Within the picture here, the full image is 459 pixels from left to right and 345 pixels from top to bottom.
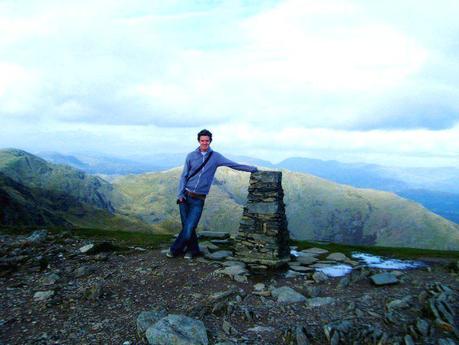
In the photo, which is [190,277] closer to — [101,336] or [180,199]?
[180,199]

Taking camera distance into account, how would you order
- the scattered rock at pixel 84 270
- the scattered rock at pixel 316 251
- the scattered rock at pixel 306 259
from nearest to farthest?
the scattered rock at pixel 84 270 → the scattered rock at pixel 306 259 → the scattered rock at pixel 316 251

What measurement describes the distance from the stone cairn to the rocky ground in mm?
982

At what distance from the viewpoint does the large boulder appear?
445 inches

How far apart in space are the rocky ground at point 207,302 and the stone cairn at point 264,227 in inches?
38.7

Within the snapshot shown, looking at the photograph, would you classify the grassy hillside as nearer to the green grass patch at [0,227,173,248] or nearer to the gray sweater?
the green grass patch at [0,227,173,248]

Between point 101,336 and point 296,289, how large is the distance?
25.2 ft

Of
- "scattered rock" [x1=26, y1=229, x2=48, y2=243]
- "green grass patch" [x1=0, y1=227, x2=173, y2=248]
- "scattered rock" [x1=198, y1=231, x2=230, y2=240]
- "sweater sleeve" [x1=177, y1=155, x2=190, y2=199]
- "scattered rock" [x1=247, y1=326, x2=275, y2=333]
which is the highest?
"sweater sleeve" [x1=177, y1=155, x2=190, y2=199]

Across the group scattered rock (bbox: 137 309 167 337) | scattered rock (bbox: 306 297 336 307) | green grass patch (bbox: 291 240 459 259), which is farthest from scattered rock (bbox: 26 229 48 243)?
scattered rock (bbox: 306 297 336 307)

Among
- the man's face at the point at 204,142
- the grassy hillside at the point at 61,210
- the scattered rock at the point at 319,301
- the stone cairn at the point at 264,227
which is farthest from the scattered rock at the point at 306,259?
the grassy hillside at the point at 61,210

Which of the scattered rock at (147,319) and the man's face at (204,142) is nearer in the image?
the scattered rock at (147,319)

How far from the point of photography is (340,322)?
12.6m

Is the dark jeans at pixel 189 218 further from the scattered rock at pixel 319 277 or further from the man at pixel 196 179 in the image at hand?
the scattered rock at pixel 319 277

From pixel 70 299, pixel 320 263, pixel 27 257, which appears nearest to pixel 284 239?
pixel 320 263

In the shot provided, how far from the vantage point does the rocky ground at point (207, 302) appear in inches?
469
